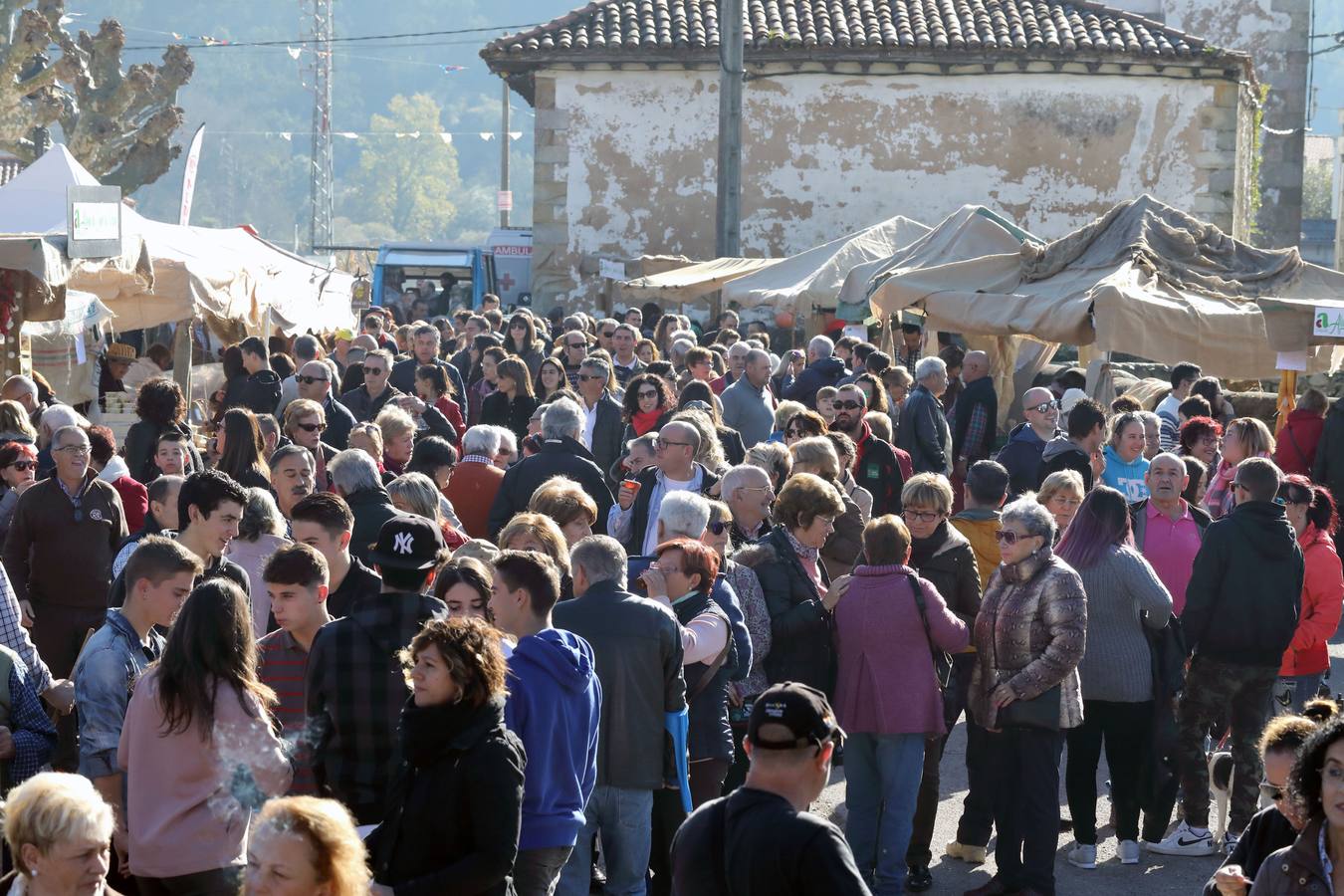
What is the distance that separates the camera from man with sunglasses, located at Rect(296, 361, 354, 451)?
1054 cm

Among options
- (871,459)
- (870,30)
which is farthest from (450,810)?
(870,30)

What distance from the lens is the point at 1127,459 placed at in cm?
972

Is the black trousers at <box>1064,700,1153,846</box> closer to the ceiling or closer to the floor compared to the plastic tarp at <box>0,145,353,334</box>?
closer to the floor

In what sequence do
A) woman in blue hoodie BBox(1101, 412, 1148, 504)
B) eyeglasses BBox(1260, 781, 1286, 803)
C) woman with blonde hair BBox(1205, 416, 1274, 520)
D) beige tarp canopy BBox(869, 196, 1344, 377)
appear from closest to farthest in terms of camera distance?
eyeglasses BBox(1260, 781, 1286, 803) → woman with blonde hair BBox(1205, 416, 1274, 520) → woman in blue hoodie BBox(1101, 412, 1148, 504) → beige tarp canopy BBox(869, 196, 1344, 377)

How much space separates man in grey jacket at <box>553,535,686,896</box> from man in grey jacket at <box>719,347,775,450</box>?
6.49 meters

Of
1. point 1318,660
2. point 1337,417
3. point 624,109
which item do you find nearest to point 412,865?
point 1318,660

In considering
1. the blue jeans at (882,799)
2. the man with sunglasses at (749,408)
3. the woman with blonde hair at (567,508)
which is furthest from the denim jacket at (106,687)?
the man with sunglasses at (749,408)

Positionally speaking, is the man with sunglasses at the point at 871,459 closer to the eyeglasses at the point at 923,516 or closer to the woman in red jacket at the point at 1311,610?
the woman in red jacket at the point at 1311,610

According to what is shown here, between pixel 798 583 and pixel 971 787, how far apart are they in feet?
4.34

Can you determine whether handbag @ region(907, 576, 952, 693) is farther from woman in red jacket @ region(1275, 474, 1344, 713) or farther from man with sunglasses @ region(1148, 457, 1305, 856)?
woman in red jacket @ region(1275, 474, 1344, 713)

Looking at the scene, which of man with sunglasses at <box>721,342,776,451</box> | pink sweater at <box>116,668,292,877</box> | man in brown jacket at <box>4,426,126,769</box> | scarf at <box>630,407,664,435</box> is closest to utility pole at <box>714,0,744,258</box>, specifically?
man with sunglasses at <box>721,342,776,451</box>

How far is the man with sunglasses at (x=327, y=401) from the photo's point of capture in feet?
34.6

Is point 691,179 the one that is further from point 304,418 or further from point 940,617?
point 940,617

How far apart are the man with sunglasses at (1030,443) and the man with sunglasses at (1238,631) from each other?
313cm
